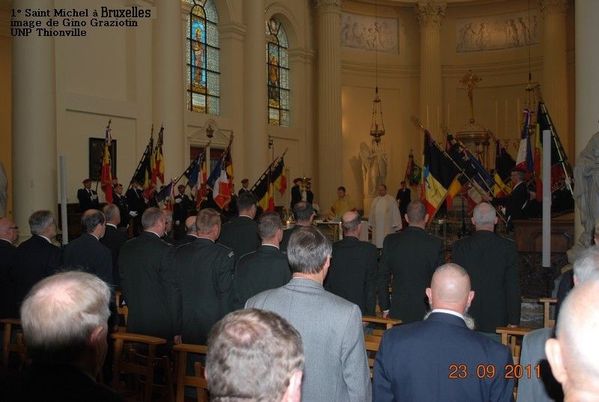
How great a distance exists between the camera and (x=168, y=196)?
13.7m

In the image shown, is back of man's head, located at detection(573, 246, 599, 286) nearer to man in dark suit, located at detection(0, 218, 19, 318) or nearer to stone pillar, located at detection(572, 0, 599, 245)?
man in dark suit, located at detection(0, 218, 19, 318)

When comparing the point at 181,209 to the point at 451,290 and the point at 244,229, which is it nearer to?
the point at 244,229

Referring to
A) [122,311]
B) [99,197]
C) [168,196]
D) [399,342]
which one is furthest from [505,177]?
[399,342]

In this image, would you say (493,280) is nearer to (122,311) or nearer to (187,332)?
(187,332)

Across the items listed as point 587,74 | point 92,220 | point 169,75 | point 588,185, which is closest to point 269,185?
point 169,75

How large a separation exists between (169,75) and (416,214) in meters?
12.7

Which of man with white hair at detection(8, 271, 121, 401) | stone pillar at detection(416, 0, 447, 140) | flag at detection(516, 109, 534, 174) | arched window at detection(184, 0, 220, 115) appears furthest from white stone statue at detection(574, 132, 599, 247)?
stone pillar at detection(416, 0, 447, 140)

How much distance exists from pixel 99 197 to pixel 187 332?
36.2 ft

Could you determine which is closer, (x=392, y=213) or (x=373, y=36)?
(x=392, y=213)

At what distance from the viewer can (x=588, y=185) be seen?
336 inches

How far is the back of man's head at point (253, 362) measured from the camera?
190 centimetres

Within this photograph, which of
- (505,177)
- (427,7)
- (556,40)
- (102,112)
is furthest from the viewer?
(427,7)

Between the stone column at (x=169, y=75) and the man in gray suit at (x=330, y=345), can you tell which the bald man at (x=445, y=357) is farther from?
the stone column at (x=169, y=75)

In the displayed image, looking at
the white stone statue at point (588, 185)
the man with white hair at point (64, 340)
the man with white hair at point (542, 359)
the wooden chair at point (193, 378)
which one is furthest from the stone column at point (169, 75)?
the man with white hair at point (64, 340)
